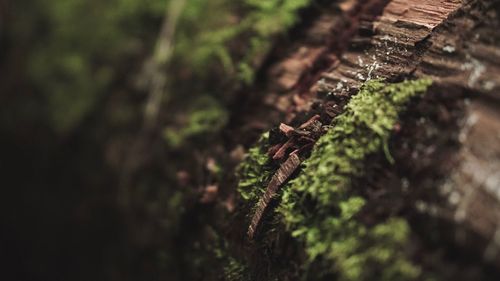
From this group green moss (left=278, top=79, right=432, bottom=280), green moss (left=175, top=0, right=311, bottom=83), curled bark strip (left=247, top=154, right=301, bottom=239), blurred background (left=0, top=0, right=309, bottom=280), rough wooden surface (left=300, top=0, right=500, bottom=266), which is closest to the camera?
rough wooden surface (left=300, top=0, right=500, bottom=266)

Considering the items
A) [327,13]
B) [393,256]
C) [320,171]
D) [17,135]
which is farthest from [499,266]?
[17,135]

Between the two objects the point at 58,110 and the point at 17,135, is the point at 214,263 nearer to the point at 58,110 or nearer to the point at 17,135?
the point at 58,110

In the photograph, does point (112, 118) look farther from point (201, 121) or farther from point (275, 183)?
point (275, 183)

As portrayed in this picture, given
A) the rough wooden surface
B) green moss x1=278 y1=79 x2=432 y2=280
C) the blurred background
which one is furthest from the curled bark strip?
the blurred background

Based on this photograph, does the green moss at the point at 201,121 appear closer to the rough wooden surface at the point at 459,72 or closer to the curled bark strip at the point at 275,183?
the rough wooden surface at the point at 459,72

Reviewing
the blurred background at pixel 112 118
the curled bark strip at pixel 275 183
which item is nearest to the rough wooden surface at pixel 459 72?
the curled bark strip at pixel 275 183

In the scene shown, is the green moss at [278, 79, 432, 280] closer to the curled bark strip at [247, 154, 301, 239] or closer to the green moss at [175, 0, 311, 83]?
the curled bark strip at [247, 154, 301, 239]

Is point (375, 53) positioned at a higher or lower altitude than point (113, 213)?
higher
